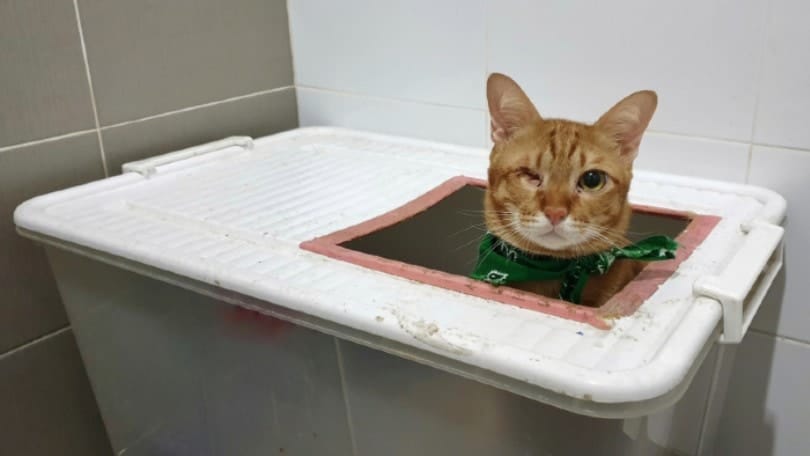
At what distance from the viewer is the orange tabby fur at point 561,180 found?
23.0 inches

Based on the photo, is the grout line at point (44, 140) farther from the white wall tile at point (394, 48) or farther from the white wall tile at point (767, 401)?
the white wall tile at point (767, 401)

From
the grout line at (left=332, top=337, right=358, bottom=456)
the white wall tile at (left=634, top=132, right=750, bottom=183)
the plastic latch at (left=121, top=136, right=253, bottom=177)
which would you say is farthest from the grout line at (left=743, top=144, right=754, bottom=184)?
the plastic latch at (left=121, top=136, right=253, bottom=177)

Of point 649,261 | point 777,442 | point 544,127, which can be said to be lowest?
point 777,442

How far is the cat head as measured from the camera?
1.92 feet

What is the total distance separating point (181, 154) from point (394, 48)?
0.36 meters

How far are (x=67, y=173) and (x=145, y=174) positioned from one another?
107 millimetres

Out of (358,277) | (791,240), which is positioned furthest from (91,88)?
(791,240)

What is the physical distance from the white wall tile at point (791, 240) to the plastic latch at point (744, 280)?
13 centimetres

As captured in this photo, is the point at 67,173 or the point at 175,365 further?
the point at 67,173

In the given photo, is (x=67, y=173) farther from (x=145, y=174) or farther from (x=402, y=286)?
(x=402, y=286)

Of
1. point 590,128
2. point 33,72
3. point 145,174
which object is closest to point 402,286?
point 590,128

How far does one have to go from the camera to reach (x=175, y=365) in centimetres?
77

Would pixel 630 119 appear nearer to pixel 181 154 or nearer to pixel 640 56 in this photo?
pixel 640 56

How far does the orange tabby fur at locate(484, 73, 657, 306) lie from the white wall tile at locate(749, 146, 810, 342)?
269mm
